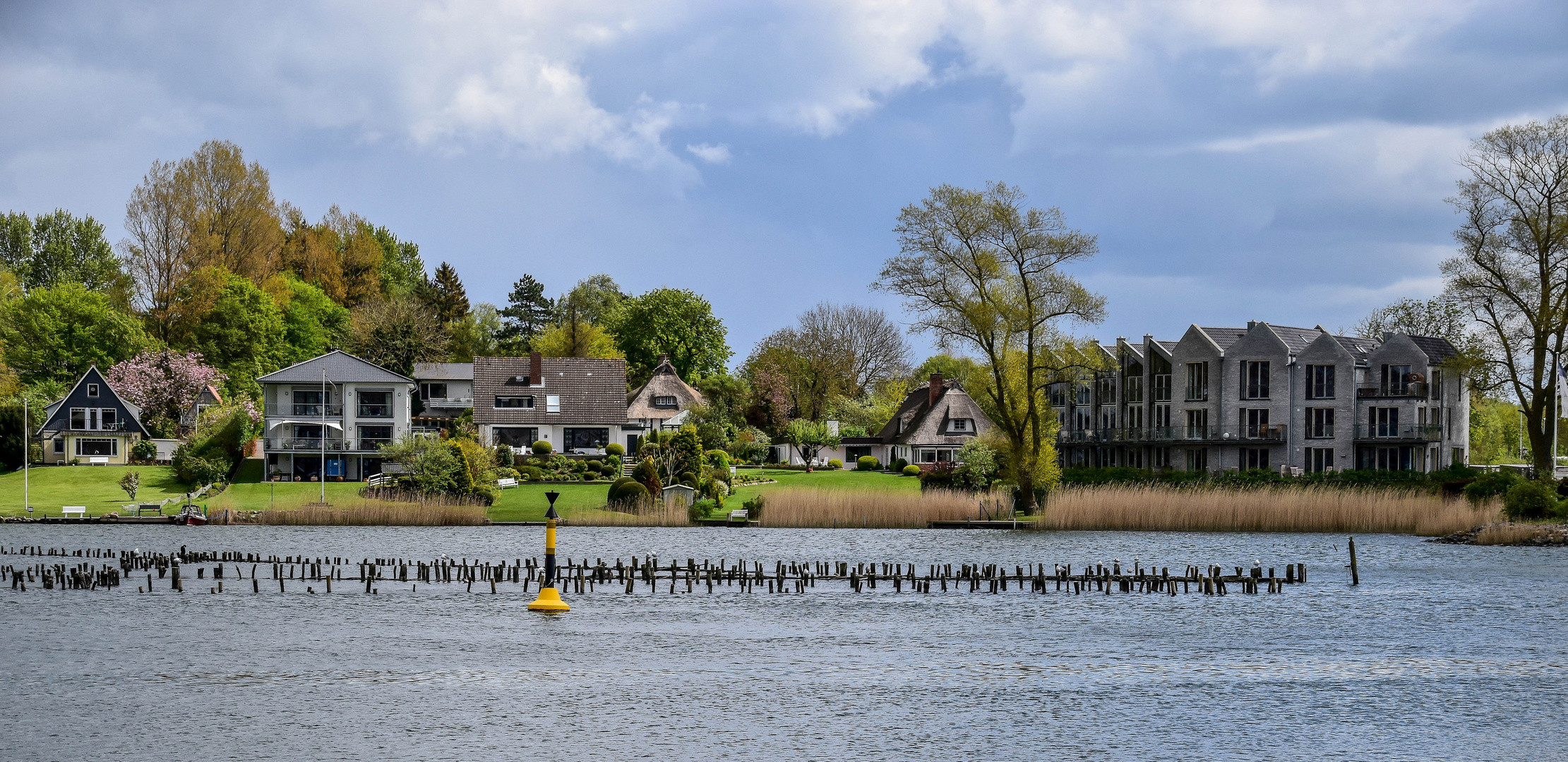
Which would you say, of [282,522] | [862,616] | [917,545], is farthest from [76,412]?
[862,616]

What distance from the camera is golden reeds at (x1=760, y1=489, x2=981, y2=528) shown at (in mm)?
64812

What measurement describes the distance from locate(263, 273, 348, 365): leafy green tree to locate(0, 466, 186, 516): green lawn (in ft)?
78.4

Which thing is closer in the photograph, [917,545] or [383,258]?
[917,545]

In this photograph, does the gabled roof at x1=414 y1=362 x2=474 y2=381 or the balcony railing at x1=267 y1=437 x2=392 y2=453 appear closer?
the balcony railing at x1=267 y1=437 x2=392 y2=453

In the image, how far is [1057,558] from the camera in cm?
4759

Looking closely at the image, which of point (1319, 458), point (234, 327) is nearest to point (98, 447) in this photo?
point (234, 327)

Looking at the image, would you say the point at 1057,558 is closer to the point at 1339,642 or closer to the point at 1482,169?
the point at 1339,642

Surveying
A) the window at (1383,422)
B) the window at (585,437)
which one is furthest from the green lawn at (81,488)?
the window at (1383,422)

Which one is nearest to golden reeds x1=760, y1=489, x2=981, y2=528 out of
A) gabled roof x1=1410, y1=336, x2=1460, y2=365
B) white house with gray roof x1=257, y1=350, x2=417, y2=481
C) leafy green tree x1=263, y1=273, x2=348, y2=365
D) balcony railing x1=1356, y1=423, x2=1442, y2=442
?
white house with gray roof x1=257, y1=350, x2=417, y2=481

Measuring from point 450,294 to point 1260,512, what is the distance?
93.5m

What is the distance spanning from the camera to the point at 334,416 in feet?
308

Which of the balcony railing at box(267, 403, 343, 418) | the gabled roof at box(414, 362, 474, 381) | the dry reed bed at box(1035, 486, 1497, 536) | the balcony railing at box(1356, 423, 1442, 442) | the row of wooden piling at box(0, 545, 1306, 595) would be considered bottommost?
the row of wooden piling at box(0, 545, 1306, 595)

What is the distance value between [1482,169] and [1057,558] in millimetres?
39029

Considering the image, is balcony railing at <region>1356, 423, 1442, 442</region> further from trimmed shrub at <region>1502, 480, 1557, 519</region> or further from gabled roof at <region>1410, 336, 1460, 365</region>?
trimmed shrub at <region>1502, 480, 1557, 519</region>
